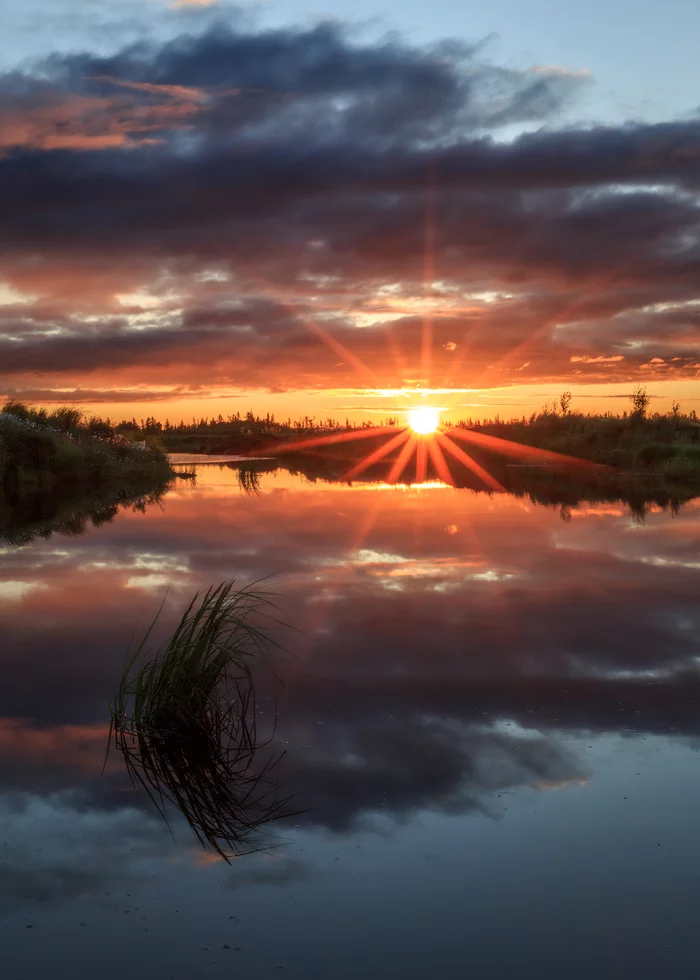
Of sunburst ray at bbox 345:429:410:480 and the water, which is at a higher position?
sunburst ray at bbox 345:429:410:480

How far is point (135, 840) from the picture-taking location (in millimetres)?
6184

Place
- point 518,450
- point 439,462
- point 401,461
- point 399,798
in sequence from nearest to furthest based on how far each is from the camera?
point 399,798 < point 439,462 < point 401,461 < point 518,450

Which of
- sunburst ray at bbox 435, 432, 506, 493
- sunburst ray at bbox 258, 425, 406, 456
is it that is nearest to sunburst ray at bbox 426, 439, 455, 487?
sunburst ray at bbox 435, 432, 506, 493

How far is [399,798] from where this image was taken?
6.65 metres

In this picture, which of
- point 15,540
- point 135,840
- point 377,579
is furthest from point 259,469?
point 135,840

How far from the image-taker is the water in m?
5.01

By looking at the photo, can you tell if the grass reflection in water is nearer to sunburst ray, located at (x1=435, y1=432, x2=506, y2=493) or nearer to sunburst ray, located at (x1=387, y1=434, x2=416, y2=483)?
sunburst ray, located at (x1=435, y1=432, x2=506, y2=493)

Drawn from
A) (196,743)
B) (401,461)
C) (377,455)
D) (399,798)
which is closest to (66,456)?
(401,461)

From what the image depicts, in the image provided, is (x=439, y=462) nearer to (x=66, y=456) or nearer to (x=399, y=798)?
Result: (x=66, y=456)

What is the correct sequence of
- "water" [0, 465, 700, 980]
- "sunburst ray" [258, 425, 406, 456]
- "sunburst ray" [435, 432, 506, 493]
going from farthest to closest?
"sunburst ray" [258, 425, 406, 456], "sunburst ray" [435, 432, 506, 493], "water" [0, 465, 700, 980]

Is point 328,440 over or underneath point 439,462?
over

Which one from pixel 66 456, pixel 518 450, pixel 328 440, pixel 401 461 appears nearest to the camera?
pixel 66 456

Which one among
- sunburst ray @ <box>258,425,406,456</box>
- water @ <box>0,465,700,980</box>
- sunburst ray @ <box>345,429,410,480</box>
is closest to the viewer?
water @ <box>0,465,700,980</box>

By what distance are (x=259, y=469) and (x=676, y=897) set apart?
43725 mm
